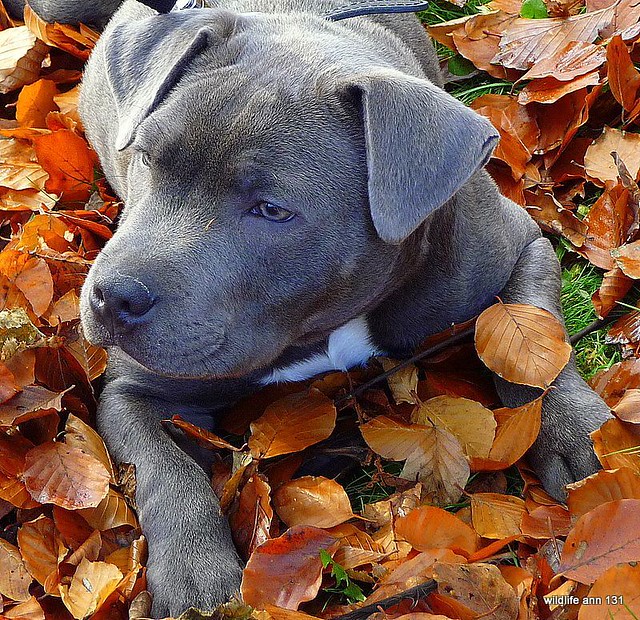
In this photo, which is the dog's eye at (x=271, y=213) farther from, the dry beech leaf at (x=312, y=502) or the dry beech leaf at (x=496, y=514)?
the dry beech leaf at (x=496, y=514)

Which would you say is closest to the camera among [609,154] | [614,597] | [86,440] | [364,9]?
[614,597]

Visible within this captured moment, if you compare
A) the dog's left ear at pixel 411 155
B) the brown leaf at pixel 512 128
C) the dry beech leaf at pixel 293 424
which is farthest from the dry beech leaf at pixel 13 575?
the brown leaf at pixel 512 128

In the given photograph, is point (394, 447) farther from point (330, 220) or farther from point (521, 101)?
point (521, 101)

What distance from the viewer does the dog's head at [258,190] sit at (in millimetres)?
2635

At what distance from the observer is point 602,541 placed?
2.55m

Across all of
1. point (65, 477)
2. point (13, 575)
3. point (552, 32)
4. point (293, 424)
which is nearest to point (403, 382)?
point (293, 424)

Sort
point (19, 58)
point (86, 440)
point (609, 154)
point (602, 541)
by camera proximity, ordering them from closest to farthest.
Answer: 1. point (602, 541)
2. point (86, 440)
3. point (609, 154)
4. point (19, 58)

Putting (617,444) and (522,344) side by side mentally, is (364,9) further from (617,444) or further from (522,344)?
(617,444)

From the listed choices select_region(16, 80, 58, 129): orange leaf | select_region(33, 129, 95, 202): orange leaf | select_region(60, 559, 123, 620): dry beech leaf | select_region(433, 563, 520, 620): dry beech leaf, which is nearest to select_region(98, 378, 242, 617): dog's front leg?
select_region(60, 559, 123, 620): dry beech leaf

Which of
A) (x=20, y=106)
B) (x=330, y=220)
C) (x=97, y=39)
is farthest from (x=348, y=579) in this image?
(x=97, y=39)

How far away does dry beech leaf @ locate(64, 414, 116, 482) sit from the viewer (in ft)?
10.4

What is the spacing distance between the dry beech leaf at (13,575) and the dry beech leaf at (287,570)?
27.0 inches

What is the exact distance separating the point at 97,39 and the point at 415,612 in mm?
3462

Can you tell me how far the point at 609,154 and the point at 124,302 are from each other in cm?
234
